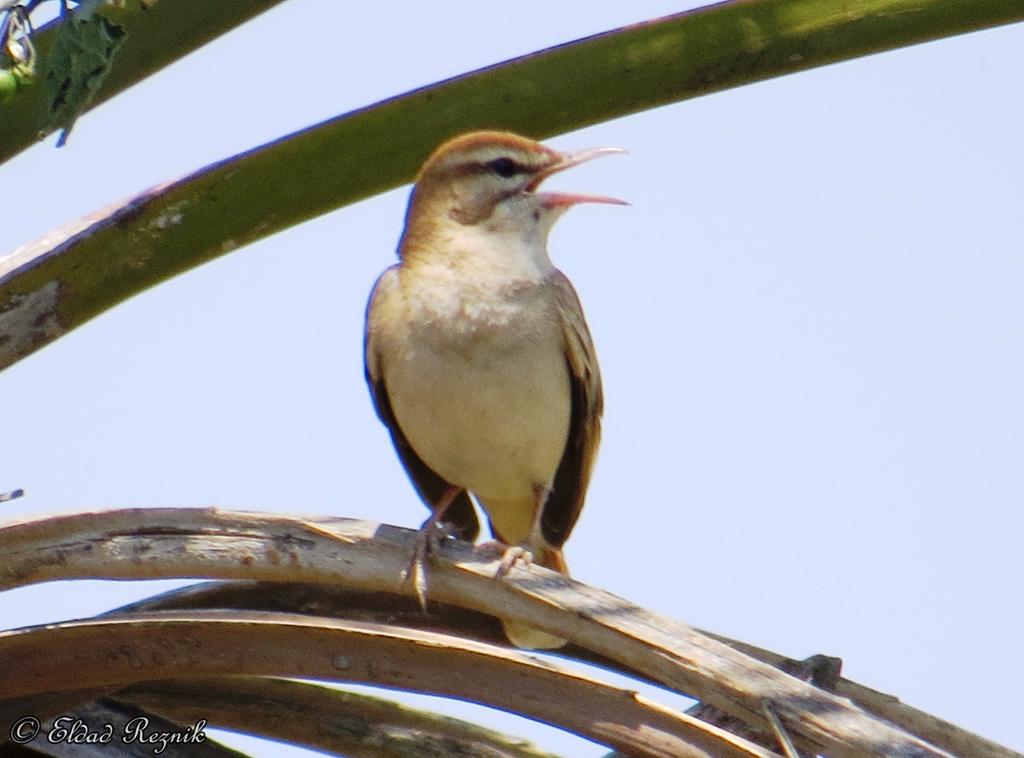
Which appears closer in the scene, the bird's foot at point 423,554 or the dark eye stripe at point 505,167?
the bird's foot at point 423,554

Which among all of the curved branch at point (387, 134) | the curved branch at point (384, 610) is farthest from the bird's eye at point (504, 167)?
the curved branch at point (384, 610)

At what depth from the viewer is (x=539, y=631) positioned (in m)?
2.21

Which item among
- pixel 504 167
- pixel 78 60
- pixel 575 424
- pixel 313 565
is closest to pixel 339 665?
pixel 313 565

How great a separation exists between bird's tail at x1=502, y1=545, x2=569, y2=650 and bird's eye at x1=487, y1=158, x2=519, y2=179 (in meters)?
1.10

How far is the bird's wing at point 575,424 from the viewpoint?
398 centimetres

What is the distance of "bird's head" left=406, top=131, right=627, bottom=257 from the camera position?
409cm

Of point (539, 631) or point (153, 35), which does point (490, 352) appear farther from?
point (539, 631)

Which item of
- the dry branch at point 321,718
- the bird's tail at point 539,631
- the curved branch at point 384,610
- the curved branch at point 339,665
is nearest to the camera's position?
the curved branch at point 339,665

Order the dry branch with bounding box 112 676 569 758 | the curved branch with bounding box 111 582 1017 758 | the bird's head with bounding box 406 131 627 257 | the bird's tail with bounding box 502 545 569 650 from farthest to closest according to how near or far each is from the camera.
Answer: the bird's head with bounding box 406 131 627 257, the bird's tail with bounding box 502 545 569 650, the dry branch with bounding box 112 676 569 758, the curved branch with bounding box 111 582 1017 758

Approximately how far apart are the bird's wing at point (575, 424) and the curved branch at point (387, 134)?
1031mm

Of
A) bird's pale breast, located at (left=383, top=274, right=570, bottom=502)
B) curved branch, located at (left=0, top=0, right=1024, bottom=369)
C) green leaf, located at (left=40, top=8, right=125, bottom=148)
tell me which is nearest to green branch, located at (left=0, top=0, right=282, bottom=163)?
curved branch, located at (left=0, top=0, right=1024, bottom=369)

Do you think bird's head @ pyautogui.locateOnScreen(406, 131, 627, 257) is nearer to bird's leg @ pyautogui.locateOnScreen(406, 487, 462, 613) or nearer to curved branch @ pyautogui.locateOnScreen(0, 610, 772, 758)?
bird's leg @ pyautogui.locateOnScreen(406, 487, 462, 613)

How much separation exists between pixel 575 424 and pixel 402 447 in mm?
519

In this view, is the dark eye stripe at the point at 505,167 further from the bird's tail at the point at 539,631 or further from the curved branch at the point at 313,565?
the curved branch at the point at 313,565
